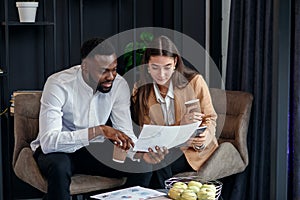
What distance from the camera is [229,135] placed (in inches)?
158

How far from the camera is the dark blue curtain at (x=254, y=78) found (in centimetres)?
394

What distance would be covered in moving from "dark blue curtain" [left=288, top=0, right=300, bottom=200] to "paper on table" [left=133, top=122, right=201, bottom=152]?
67cm

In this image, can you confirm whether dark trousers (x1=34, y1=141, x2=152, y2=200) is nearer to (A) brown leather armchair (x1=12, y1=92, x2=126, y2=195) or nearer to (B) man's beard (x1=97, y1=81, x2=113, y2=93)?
(A) brown leather armchair (x1=12, y1=92, x2=126, y2=195)

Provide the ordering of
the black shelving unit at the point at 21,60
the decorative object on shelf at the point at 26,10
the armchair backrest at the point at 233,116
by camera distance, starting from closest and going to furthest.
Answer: the armchair backrest at the point at 233,116 < the decorative object on shelf at the point at 26,10 < the black shelving unit at the point at 21,60

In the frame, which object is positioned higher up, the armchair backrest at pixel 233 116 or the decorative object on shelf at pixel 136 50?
the decorative object on shelf at pixel 136 50

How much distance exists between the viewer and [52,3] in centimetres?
456

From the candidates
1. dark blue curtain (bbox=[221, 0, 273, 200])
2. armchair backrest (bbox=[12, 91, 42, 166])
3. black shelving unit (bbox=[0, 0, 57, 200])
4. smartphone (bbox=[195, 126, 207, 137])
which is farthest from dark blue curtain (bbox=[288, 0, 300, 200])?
black shelving unit (bbox=[0, 0, 57, 200])

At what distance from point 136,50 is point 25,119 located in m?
1.13

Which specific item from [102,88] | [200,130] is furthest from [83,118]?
[200,130]

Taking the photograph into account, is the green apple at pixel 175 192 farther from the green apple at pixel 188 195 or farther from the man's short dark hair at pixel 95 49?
the man's short dark hair at pixel 95 49

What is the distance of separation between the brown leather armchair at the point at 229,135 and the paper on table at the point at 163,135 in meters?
0.30

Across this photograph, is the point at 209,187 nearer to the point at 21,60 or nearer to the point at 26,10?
the point at 26,10

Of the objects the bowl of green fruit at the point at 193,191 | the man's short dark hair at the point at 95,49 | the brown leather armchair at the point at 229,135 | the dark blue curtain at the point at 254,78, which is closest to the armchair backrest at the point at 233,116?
the brown leather armchair at the point at 229,135

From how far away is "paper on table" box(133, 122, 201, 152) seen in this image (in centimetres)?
326
